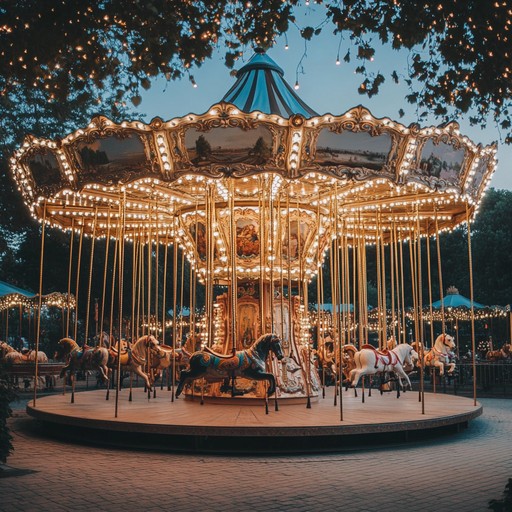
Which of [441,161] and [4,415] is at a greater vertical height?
[441,161]

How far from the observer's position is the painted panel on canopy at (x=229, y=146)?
9688mm

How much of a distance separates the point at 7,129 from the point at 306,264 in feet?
41.1

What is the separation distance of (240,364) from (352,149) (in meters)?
4.02

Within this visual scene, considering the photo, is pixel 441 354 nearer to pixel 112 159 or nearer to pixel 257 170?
pixel 257 170

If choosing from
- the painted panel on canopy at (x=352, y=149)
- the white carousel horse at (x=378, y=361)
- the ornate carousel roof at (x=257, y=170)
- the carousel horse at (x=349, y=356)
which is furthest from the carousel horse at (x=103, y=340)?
the painted panel on canopy at (x=352, y=149)

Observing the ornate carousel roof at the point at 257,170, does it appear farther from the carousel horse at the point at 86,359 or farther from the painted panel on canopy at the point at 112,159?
the carousel horse at the point at 86,359

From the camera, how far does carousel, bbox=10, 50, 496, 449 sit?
9.57 metres

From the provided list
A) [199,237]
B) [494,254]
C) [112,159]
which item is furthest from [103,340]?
[494,254]

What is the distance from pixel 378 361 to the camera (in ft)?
42.8

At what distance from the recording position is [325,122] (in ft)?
31.2

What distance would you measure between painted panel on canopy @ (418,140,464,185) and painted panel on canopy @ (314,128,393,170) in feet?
2.54

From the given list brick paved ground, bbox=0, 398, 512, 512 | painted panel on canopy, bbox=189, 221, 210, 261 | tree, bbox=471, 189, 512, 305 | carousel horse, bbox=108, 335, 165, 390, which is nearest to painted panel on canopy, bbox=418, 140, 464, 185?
brick paved ground, bbox=0, 398, 512, 512

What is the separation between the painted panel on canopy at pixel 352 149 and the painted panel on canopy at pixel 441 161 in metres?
0.78

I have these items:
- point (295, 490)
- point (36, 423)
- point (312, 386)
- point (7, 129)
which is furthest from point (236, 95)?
point (7, 129)
